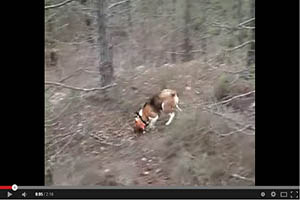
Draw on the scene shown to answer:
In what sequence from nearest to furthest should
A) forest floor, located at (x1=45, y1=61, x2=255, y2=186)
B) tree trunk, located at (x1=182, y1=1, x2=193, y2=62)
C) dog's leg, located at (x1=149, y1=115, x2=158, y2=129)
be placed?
forest floor, located at (x1=45, y1=61, x2=255, y2=186) → dog's leg, located at (x1=149, y1=115, x2=158, y2=129) → tree trunk, located at (x1=182, y1=1, x2=193, y2=62)

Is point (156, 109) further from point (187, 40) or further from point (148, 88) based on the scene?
point (187, 40)

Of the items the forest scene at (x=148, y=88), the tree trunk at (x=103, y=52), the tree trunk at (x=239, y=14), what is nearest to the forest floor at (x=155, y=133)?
the forest scene at (x=148, y=88)

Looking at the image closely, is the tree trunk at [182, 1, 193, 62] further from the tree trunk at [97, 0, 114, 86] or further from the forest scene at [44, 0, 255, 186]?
the tree trunk at [97, 0, 114, 86]

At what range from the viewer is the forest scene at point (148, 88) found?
9.88ft

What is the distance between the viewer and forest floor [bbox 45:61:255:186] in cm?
295

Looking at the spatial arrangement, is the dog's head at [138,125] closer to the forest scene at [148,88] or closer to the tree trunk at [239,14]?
the forest scene at [148,88]

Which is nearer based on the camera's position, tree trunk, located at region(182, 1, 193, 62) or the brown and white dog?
the brown and white dog

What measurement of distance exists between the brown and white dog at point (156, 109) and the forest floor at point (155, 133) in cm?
5

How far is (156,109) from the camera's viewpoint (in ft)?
10.4

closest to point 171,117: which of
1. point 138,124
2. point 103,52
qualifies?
point 138,124

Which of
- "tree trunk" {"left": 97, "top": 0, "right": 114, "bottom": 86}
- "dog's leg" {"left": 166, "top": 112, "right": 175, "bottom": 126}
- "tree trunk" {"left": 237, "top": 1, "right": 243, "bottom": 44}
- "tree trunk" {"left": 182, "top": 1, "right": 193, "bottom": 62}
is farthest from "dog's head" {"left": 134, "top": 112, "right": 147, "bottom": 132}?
"tree trunk" {"left": 237, "top": 1, "right": 243, "bottom": 44}

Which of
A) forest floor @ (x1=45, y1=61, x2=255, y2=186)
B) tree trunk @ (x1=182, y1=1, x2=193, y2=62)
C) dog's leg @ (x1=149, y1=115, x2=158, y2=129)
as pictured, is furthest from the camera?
tree trunk @ (x1=182, y1=1, x2=193, y2=62)
